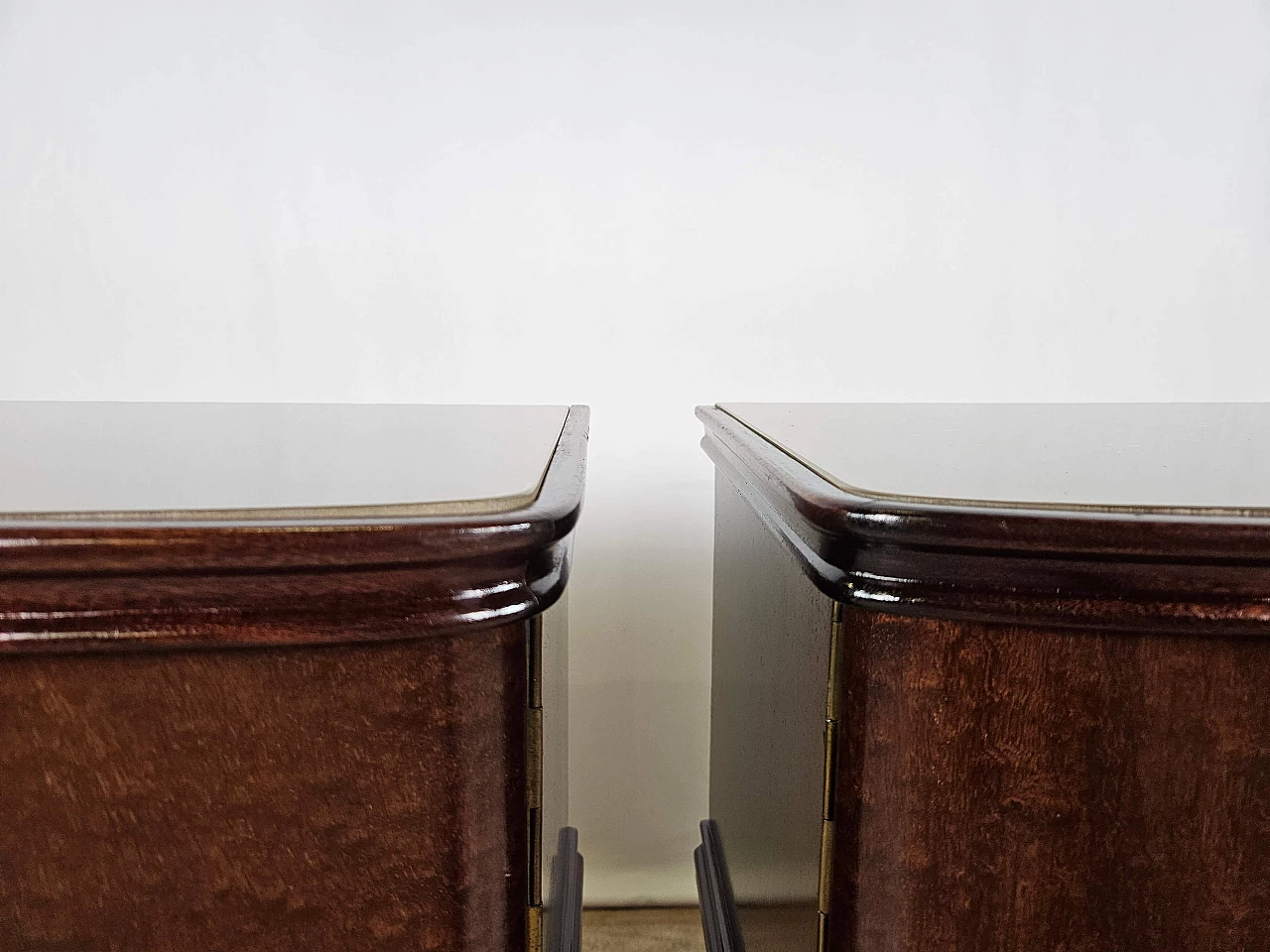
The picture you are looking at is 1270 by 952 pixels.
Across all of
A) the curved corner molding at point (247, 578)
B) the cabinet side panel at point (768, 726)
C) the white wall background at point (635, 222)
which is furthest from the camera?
the white wall background at point (635, 222)

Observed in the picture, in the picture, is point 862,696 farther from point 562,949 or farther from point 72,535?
point 562,949

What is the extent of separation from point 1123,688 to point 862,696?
11 centimetres

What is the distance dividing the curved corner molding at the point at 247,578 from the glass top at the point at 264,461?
2 cm

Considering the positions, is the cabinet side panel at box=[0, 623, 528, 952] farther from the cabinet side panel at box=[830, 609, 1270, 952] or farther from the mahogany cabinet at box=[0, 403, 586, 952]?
the cabinet side panel at box=[830, 609, 1270, 952]

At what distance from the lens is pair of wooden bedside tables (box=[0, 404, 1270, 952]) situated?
41cm

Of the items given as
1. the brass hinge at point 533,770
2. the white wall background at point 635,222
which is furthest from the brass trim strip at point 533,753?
the white wall background at point 635,222

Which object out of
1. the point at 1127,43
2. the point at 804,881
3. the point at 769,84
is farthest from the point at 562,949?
the point at 1127,43

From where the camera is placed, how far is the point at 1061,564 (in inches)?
17.2

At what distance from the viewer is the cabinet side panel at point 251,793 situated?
16.4 inches

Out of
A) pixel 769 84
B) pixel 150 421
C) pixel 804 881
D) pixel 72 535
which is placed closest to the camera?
pixel 72 535

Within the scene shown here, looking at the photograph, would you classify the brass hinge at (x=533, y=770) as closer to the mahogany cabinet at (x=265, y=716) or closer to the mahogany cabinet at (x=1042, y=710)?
the mahogany cabinet at (x=265, y=716)

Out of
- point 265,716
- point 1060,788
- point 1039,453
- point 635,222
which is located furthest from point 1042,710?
point 635,222

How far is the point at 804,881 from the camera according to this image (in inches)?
24.0

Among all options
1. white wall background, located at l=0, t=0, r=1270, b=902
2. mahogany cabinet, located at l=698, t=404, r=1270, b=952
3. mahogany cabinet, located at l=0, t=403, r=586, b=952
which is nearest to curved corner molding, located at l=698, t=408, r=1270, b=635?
mahogany cabinet, located at l=698, t=404, r=1270, b=952
